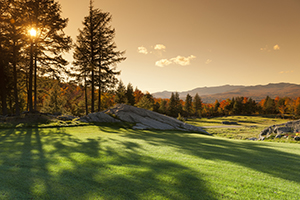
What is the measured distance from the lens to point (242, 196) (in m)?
3.43

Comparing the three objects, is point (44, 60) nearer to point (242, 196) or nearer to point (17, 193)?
point (17, 193)

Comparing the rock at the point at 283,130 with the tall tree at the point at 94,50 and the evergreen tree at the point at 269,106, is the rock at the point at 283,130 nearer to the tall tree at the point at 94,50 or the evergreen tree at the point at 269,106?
the tall tree at the point at 94,50

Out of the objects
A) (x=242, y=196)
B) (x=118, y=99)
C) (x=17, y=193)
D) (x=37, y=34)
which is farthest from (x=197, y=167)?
(x=118, y=99)

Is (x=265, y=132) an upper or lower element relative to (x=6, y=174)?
lower

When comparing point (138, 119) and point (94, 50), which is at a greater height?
point (94, 50)

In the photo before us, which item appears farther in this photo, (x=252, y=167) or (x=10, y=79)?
(x=10, y=79)

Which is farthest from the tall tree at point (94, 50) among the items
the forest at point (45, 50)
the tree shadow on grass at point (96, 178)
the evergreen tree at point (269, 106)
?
the evergreen tree at point (269, 106)

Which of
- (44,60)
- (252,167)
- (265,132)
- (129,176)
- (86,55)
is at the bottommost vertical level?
(265,132)

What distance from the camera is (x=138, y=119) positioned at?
61.5ft

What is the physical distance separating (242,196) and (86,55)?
2510 cm

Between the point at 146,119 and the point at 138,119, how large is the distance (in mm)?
1035

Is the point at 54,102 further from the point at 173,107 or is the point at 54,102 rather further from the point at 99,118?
the point at 173,107

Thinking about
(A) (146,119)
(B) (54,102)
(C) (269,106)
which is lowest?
(C) (269,106)

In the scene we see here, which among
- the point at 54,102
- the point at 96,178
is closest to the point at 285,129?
the point at 96,178
